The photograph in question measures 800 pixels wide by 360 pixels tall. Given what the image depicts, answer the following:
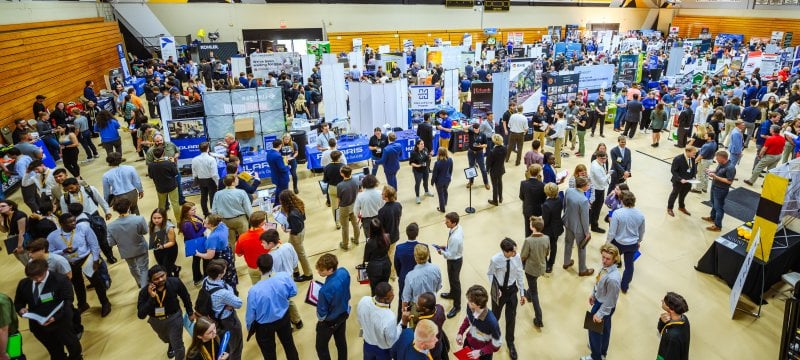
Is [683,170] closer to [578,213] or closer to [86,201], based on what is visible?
[578,213]

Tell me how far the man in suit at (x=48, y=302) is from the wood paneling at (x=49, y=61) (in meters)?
8.45

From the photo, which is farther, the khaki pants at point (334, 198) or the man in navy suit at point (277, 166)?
the man in navy suit at point (277, 166)

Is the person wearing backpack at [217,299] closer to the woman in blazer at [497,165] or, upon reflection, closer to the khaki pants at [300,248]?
the khaki pants at [300,248]

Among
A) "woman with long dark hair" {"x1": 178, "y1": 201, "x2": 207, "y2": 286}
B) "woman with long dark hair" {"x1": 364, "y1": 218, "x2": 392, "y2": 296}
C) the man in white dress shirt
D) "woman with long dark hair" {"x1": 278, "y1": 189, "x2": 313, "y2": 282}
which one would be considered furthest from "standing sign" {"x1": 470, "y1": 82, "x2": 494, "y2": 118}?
"woman with long dark hair" {"x1": 178, "y1": 201, "x2": 207, "y2": 286}

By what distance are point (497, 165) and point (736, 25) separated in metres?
33.5

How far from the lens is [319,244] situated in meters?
7.03

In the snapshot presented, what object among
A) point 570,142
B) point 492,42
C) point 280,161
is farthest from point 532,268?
point 492,42

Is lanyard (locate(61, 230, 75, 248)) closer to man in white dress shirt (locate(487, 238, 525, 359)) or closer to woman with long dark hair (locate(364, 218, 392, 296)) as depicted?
woman with long dark hair (locate(364, 218, 392, 296))

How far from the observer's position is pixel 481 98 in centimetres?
1184

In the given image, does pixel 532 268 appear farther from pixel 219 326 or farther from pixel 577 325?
pixel 219 326

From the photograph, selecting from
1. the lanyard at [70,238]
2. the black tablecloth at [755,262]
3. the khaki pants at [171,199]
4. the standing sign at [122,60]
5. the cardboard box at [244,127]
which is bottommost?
the black tablecloth at [755,262]

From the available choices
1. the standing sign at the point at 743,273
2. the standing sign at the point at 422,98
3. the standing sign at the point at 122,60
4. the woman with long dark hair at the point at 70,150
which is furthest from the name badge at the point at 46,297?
the standing sign at the point at 122,60

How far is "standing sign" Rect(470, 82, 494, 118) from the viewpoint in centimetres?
1167

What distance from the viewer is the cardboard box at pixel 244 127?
32.5 ft
